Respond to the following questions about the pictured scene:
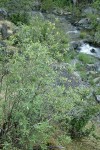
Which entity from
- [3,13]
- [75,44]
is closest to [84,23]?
[75,44]

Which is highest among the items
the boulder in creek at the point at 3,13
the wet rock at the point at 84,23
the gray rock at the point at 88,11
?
the boulder in creek at the point at 3,13

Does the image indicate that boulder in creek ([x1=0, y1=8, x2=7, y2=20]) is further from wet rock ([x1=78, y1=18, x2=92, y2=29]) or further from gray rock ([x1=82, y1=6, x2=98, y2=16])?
gray rock ([x1=82, y1=6, x2=98, y2=16])

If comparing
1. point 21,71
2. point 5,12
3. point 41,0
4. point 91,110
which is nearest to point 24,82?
point 21,71

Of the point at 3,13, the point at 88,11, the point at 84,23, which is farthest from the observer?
the point at 88,11

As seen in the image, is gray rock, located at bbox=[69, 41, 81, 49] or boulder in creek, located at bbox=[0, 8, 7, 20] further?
boulder in creek, located at bbox=[0, 8, 7, 20]

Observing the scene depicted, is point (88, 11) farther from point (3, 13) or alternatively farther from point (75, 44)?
point (3, 13)

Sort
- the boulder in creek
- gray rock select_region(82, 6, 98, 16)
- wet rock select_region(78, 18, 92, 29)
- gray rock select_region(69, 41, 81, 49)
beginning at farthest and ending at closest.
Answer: gray rock select_region(82, 6, 98, 16) → wet rock select_region(78, 18, 92, 29) → the boulder in creek → gray rock select_region(69, 41, 81, 49)

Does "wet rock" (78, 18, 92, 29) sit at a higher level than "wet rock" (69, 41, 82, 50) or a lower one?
lower

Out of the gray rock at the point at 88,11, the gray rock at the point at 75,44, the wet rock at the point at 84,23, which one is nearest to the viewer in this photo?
the gray rock at the point at 75,44

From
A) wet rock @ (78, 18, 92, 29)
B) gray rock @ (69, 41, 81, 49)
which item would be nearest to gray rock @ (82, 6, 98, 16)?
wet rock @ (78, 18, 92, 29)

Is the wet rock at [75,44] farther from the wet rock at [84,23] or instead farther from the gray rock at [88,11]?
the gray rock at [88,11]

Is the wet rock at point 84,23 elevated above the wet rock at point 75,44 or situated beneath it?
situated beneath

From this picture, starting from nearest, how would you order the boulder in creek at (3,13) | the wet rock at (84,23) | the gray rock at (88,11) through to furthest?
the boulder in creek at (3,13)
the wet rock at (84,23)
the gray rock at (88,11)

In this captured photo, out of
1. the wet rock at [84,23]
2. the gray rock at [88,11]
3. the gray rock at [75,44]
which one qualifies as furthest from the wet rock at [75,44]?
the gray rock at [88,11]
